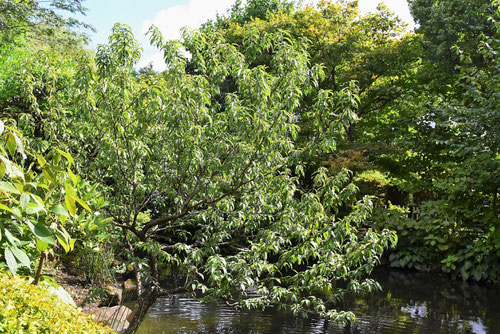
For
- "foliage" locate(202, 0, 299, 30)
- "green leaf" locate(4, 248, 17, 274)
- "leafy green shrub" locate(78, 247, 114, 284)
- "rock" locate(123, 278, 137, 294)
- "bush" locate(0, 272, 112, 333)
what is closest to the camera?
"bush" locate(0, 272, 112, 333)

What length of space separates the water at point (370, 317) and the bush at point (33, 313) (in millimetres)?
4819

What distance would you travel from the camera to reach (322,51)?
50.5 feet

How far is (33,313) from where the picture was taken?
5.74 ft

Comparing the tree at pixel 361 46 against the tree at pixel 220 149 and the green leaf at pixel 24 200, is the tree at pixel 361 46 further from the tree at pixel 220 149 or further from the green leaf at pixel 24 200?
the green leaf at pixel 24 200

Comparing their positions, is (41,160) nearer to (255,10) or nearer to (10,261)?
(10,261)

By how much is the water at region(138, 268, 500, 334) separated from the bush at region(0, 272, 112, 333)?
190 inches

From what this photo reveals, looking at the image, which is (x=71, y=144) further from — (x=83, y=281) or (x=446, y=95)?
(x=446, y=95)

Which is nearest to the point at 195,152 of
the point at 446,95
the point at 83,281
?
the point at 83,281

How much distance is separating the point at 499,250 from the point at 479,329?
386 centimetres

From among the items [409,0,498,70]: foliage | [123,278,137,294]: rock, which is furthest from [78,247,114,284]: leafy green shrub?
[409,0,498,70]: foliage

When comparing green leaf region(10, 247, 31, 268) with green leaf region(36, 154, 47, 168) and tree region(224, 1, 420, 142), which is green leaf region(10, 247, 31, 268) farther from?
tree region(224, 1, 420, 142)

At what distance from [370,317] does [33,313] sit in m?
6.93

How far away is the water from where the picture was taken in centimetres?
673

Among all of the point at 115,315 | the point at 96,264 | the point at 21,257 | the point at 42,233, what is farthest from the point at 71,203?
the point at 96,264
